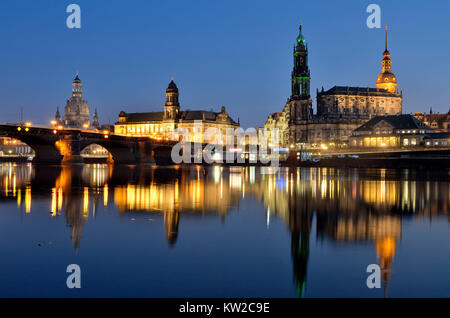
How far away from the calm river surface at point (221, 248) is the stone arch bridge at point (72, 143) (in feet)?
194

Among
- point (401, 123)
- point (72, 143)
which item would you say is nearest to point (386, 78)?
point (401, 123)

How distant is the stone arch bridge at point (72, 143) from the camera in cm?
8581

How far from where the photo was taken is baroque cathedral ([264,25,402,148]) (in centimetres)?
16438

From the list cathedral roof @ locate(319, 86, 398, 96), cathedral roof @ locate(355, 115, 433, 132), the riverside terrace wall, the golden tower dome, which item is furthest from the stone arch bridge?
the golden tower dome

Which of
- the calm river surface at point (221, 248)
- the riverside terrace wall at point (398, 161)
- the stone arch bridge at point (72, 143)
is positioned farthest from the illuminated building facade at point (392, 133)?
the calm river surface at point (221, 248)

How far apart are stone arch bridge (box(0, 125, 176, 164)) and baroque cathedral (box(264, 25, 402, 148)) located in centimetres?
6014

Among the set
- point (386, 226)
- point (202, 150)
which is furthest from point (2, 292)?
point (202, 150)

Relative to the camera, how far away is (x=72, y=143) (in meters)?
93.2

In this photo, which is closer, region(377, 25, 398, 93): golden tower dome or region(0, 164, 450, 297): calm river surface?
region(0, 164, 450, 297): calm river surface

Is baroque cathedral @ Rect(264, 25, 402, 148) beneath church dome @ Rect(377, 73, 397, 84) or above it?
beneath

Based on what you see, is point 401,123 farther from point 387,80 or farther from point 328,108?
point 387,80

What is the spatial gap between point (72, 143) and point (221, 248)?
268 feet

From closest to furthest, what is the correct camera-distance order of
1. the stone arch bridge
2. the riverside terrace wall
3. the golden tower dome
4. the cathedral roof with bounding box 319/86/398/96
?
the stone arch bridge, the riverside terrace wall, the cathedral roof with bounding box 319/86/398/96, the golden tower dome
